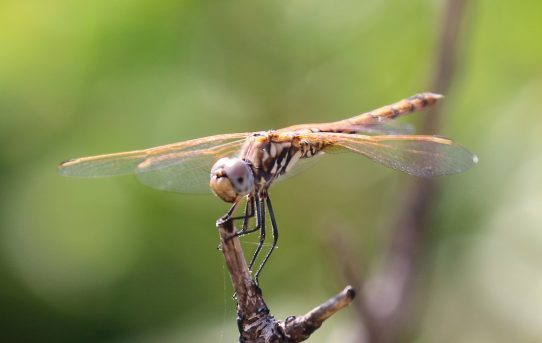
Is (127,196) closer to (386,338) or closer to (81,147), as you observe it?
(81,147)

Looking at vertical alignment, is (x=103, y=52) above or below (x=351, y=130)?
above

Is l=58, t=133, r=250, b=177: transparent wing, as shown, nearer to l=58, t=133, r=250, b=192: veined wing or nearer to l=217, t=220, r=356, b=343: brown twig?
l=58, t=133, r=250, b=192: veined wing

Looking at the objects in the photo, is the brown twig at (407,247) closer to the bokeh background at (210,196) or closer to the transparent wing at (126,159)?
the bokeh background at (210,196)

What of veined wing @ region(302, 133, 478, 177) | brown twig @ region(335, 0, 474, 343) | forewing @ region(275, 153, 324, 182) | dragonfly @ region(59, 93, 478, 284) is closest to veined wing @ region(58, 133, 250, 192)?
dragonfly @ region(59, 93, 478, 284)

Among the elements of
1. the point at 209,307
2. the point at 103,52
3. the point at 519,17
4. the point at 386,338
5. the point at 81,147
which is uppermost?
the point at 103,52

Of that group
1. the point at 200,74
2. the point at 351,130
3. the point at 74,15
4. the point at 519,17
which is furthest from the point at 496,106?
the point at 74,15

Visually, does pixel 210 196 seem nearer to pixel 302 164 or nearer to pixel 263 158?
pixel 302 164

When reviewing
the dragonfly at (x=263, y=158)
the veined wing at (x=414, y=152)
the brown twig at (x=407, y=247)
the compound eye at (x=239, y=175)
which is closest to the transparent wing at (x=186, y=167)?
Answer: the dragonfly at (x=263, y=158)

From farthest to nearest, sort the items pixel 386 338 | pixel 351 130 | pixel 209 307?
1. pixel 209 307
2. pixel 351 130
3. pixel 386 338

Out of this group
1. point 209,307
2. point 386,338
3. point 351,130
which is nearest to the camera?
point 386,338
